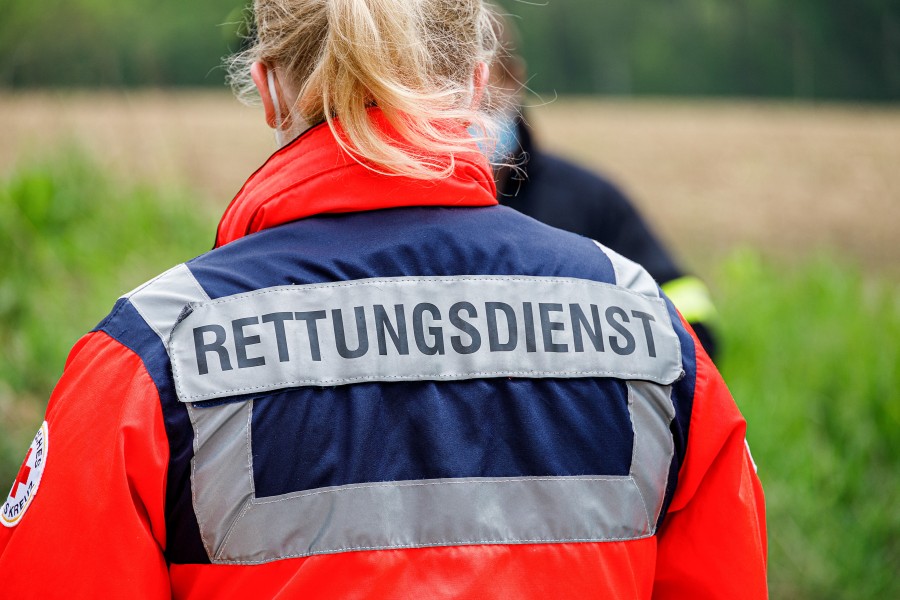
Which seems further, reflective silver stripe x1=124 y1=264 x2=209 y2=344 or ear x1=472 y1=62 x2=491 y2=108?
ear x1=472 y1=62 x2=491 y2=108

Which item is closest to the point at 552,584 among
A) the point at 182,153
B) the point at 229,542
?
the point at 229,542

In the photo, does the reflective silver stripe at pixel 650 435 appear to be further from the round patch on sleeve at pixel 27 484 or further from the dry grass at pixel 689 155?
the dry grass at pixel 689 155

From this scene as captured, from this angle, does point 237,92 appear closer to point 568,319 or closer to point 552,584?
point 568,319

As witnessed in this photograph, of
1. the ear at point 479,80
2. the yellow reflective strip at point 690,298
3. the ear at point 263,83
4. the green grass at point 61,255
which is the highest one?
the ear at point 263,83

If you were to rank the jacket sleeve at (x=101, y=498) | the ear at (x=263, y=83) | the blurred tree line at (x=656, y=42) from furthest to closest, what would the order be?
1. the blurred tree line at (x=656, y=42)
2. the ear at (x=263, y=83)
3. the jacket sleeve at (x=101, y=498)

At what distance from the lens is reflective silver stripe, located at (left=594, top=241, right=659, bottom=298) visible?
1.37 metres

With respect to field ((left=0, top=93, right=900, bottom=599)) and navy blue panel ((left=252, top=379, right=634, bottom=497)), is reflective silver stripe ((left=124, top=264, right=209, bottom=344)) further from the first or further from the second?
field ((left=0, top=93, right=900, bottom=599))

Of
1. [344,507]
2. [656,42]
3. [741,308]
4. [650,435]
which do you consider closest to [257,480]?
[344,507]

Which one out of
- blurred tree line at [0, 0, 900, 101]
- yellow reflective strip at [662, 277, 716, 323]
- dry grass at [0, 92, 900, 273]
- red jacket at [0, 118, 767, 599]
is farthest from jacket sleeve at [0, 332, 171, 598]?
blurred tree line at [0, 0, 900, 101]

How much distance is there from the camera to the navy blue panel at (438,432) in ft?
3.87

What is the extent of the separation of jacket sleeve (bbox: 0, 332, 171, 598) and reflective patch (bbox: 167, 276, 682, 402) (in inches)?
2.6

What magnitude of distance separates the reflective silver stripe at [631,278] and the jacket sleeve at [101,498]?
26.0 inches

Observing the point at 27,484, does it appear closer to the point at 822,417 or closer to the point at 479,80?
the point at 479,80

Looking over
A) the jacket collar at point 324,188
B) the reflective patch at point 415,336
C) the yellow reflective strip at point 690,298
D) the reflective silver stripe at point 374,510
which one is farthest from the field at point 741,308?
the reflective silver stripe at point 374,510
